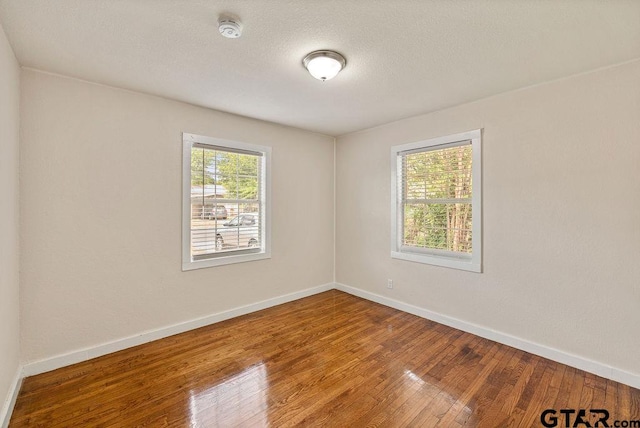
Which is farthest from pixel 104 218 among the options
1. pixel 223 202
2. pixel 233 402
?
pixel 233 402

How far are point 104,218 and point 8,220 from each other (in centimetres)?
72

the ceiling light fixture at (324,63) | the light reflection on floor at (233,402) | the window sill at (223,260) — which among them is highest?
the ceiling light fixture at (324,63)

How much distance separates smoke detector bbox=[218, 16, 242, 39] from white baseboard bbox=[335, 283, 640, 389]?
3.46 meters

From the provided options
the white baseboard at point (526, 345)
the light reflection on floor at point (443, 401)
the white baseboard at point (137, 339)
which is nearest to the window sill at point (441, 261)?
the white baseboard at point (526, 345)

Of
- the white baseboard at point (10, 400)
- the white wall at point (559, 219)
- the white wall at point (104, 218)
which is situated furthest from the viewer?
the white wall at point (104, 218)

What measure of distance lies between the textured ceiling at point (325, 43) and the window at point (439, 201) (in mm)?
679

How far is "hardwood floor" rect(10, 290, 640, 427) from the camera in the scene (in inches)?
73.9

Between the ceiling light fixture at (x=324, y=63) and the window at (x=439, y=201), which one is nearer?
the ceiling light fixture at (x=324, y=63)

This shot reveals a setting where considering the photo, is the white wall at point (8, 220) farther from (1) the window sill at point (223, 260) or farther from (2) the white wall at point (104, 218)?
(1) the window sill at point (223, 260)

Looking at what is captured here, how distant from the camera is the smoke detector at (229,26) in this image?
172 cm

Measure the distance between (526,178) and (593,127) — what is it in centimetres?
61

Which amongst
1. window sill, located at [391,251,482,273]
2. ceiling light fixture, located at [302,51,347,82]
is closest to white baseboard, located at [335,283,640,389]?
window sill, located at [391,251,482,273]

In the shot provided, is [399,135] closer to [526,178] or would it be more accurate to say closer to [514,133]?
[514,133]

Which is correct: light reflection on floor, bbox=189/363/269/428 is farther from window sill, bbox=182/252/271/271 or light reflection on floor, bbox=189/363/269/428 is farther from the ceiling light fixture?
the ceiling light fixture
